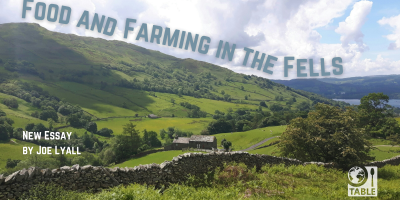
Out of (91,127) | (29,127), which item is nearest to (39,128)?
(29,127)

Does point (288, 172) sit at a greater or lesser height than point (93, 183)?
lesser

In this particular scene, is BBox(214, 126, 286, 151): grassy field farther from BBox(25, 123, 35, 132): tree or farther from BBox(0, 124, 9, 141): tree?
BBox(25, 123, 35, 132): tree

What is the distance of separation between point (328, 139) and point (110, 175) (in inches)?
786

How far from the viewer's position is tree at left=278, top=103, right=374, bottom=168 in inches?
832

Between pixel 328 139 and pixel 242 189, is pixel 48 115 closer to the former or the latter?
pixel 328 139

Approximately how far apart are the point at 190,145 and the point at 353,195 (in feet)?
237

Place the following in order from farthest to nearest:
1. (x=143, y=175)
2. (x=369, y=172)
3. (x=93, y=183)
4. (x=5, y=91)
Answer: (x=5, y=91), (x=369, y=172), (x=143, y=175), (x=93, y=183)

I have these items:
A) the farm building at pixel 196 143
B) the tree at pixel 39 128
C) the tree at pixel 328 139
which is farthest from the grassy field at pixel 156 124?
the tree at pixel 328 139

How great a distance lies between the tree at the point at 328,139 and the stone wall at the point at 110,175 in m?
11.3

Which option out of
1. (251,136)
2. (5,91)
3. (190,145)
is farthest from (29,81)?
(251,136)

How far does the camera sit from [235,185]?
12625mm

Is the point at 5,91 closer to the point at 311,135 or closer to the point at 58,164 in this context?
the point at 58,164

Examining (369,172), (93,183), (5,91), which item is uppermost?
(5,91)

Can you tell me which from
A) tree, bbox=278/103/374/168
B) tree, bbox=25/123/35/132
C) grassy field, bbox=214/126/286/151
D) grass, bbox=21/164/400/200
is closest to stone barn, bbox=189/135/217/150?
grassy field, bbox=214/126/286/151
